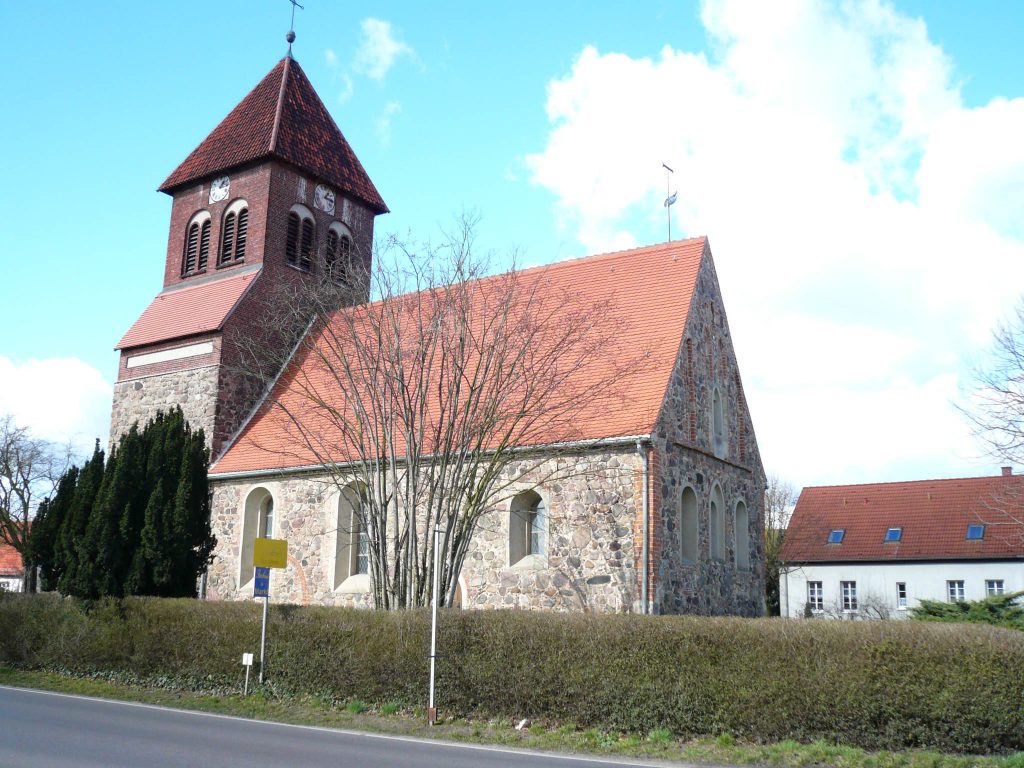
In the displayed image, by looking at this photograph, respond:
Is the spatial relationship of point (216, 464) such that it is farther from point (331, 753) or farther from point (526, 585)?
point (331, 753)

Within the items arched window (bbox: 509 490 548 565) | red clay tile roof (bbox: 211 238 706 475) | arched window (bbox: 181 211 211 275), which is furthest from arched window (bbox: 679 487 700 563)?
arched window (bbox: 181 211 211 275)

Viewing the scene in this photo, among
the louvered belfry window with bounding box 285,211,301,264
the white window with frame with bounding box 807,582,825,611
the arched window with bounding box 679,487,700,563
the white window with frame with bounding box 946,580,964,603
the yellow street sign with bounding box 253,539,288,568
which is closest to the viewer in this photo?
the yellow street sign with bounding box 253,539,288,568

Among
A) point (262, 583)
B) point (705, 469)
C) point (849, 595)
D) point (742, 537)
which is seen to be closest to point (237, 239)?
point (262, 583)

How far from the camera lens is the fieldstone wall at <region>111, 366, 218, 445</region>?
23688 millimetres

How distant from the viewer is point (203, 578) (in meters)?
22.4

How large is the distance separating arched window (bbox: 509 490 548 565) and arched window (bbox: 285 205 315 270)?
11973 mm

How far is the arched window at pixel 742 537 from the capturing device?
2022 cm

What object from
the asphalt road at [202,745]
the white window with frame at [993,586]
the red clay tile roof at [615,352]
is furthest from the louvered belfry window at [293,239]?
the white window with frame at [993,586]

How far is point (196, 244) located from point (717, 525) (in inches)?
699

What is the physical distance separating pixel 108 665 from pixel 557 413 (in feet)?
32.1

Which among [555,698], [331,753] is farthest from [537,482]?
[331,753]

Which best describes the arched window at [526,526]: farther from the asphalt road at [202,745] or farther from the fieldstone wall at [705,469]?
the asphalt road at [202,745]

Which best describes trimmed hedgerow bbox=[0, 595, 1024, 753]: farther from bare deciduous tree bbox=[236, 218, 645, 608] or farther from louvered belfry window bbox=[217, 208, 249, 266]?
louvered belfry window bbox=[217, 208, 249, 266]

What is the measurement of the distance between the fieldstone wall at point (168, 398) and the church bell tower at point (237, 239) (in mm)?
32
